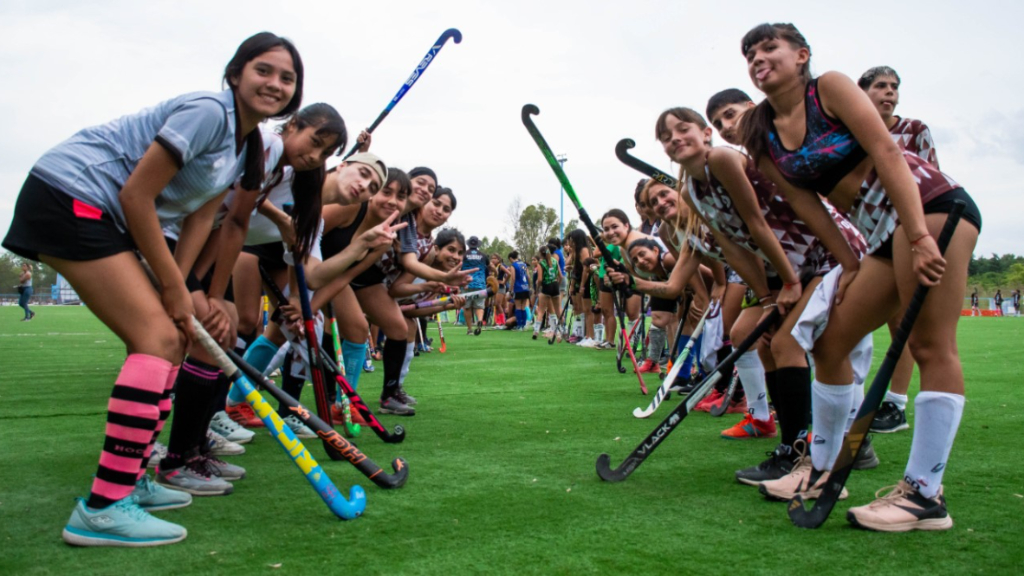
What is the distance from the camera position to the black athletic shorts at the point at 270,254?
473 cm

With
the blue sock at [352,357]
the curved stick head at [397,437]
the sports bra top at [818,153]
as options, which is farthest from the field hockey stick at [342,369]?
the sports bra top at [818,153]

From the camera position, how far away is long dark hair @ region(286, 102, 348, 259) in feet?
10.8

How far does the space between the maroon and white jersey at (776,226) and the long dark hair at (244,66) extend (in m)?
1.87

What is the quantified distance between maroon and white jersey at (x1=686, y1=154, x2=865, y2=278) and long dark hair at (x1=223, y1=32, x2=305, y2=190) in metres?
1.87

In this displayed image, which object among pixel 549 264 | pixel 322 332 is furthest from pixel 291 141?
pixel 549 264

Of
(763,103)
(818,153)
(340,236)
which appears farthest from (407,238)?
(818,153)

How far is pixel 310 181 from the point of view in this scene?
352 cm

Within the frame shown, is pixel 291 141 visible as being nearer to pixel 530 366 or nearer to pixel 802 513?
pixel 802 513

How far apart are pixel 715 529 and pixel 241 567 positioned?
1439mm

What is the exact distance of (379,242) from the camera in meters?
4.05

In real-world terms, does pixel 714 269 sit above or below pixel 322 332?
above

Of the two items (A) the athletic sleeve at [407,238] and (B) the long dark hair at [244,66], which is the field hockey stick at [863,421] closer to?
(B) the long dark hair at [244,66]

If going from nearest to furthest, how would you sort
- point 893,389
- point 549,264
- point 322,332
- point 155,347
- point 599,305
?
1. point 155,347
2. point 893,389
3. point 322,332
4. point 599,305
5. point 549,264

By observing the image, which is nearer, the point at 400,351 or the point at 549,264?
the point at 400,351
